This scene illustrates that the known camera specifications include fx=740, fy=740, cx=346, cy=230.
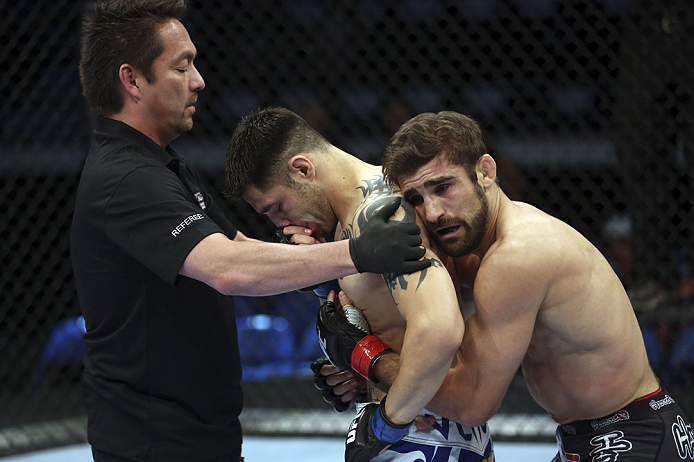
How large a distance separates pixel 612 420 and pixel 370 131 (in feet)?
8.88

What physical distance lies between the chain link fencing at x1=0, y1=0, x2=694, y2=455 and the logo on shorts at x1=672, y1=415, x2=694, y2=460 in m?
1.58

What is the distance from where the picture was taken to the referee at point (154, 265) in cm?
143

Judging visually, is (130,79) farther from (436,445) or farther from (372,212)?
(436,445)

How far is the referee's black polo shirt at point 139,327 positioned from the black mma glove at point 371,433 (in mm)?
366

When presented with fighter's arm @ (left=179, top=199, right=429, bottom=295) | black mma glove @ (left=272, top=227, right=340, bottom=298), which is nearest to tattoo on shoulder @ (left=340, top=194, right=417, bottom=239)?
fighter's arm @ (left=179, top=199, right=429, bottom=295)

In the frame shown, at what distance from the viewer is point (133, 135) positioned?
1.69m

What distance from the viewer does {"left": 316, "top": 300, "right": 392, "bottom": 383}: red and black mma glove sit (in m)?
1.49

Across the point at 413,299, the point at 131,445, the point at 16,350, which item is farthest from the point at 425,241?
the point at 16,350

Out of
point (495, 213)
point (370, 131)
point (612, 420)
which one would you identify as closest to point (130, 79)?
point (495, 213)

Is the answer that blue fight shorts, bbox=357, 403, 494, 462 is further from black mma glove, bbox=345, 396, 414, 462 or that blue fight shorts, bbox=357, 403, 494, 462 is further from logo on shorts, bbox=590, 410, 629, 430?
logo on shorts, bbox=590, 410, 629, 430

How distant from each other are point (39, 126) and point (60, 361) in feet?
4.56

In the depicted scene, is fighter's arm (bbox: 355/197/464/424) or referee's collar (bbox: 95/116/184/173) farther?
referee's collar (bbox: 95/116/184/173)

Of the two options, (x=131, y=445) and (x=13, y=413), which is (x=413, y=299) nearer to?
(x=131, y=445)

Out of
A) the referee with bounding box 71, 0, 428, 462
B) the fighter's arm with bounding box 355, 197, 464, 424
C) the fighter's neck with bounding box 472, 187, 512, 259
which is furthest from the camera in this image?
the fighter's neck with bounding box 472, 187, 512, 259
